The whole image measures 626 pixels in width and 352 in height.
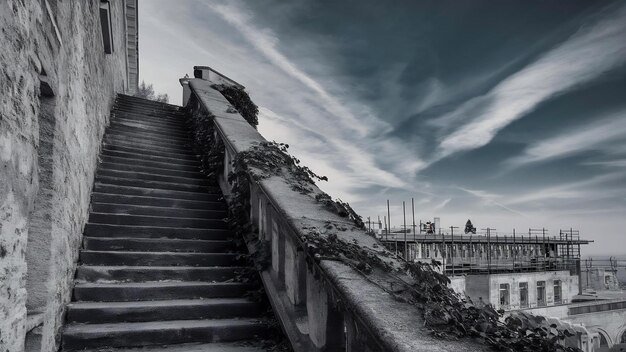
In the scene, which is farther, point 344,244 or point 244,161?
point 244,161

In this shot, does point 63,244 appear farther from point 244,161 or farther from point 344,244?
point 344,244

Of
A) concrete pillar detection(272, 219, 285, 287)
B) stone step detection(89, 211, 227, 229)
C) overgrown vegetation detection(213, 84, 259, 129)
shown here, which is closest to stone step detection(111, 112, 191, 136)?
overgrown vegetation detection(213, 84, 259, 129)

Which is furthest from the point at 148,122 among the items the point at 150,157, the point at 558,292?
the point at 558,292

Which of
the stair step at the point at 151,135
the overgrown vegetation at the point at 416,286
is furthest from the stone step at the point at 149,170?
the overgrown vegetation at the point at 416,286

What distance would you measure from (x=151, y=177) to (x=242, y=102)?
15.3 feet

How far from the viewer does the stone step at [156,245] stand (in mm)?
3895

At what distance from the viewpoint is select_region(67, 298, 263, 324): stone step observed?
3.03 metres

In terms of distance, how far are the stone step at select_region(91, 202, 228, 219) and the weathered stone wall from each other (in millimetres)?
479

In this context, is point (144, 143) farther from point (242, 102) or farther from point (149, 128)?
point (242, 102)

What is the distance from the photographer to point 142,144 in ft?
22.7

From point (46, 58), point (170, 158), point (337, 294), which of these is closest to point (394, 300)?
point (337, 294)

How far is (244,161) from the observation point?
4.16 meters

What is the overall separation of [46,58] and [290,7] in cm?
654

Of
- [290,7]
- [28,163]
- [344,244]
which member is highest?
[290,7]
